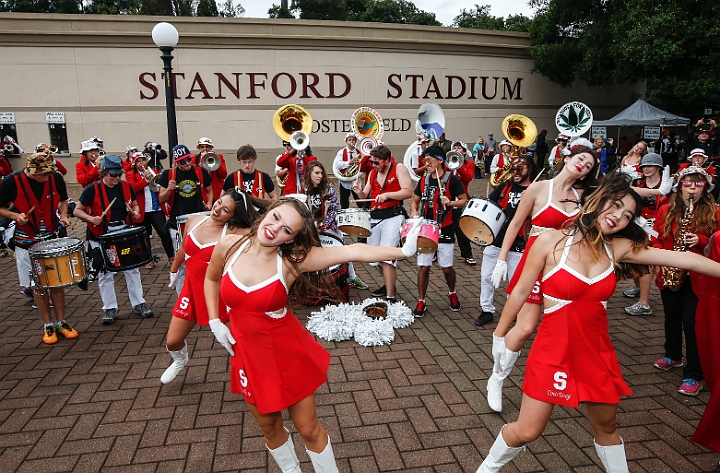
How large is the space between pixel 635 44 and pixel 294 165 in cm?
1344

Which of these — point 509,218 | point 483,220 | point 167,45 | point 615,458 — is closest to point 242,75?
point 167,45

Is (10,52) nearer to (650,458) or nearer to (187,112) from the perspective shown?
(187,112)

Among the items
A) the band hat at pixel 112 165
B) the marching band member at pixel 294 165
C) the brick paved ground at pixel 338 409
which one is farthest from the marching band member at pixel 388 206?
the band hat at pixel 112 165

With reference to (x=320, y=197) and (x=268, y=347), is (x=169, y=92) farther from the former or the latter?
(x=268, y=347)

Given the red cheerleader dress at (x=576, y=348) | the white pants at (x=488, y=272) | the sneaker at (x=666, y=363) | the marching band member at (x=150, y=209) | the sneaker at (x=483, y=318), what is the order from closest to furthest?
the red cheerleader dress at (x=576, y=348)
the sneaker at (x=666, y=363)
the white pants at (x=488, y=272)
the sneaker at (x=483, y=318)
the marching band member at (x=150, y=209)

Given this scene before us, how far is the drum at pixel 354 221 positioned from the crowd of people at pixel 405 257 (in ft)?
1.40

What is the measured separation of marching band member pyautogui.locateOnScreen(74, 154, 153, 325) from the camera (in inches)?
239

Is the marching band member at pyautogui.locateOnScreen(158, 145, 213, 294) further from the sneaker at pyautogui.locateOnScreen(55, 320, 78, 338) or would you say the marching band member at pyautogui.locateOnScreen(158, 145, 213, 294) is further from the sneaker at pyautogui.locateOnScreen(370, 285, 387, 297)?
the sneaker at pyautogui.locateOnScreen(370, 285, 387, 297)

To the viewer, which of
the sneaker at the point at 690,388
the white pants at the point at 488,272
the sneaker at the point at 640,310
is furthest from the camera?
the sneaker at the point at 640,310

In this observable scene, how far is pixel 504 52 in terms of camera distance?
21266 mm

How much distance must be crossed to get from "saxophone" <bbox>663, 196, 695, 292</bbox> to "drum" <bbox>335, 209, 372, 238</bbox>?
123 inches

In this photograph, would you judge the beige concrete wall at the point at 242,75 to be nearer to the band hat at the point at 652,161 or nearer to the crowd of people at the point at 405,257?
the crowd of people at the point at 405,257

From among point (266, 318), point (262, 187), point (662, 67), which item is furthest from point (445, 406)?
point (662, 67)

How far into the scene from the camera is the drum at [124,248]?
573cm
